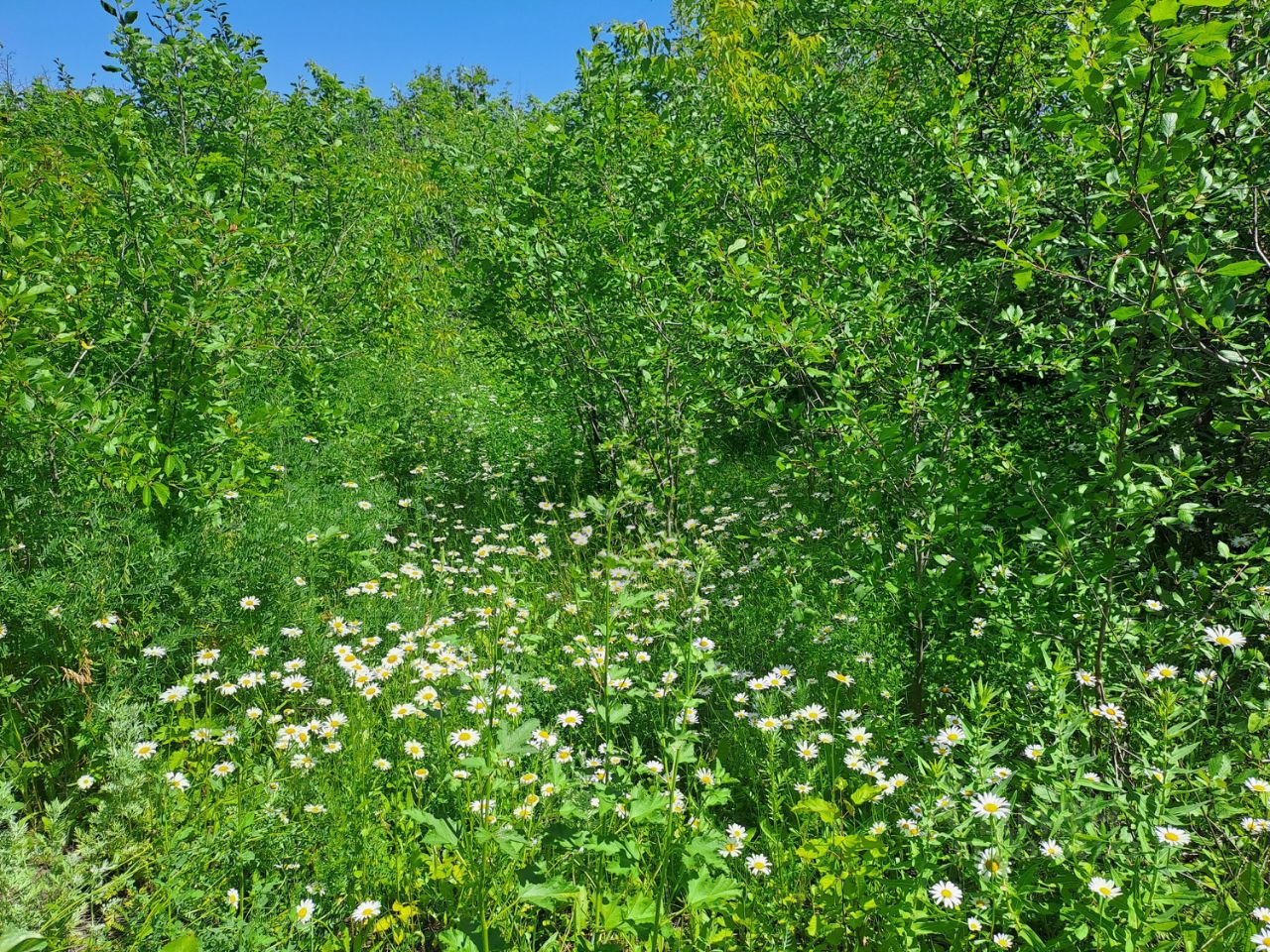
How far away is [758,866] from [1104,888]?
2.82 feet

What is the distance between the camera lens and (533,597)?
399cm

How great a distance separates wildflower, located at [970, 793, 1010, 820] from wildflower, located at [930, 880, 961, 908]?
0.62 ft

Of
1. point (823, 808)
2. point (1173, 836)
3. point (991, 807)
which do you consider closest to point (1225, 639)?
point (1173, 836)

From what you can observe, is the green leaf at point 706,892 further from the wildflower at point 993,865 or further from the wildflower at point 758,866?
the wildflower at point 993,865

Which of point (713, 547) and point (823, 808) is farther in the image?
point (713, 547)

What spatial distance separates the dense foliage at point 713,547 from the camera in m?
1.85

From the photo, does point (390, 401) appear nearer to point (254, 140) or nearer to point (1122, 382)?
point (254, 140)

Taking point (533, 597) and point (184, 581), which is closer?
point (184, 581)

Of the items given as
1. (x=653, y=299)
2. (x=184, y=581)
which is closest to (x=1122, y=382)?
(x=653, y=299)

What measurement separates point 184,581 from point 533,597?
162 centimetres

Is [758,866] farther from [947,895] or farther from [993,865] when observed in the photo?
[993,865]

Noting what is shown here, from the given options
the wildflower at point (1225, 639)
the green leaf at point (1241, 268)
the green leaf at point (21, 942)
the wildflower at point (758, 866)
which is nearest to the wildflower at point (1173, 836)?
the wildflower at point (1225, 639)

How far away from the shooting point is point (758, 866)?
2.10 meters

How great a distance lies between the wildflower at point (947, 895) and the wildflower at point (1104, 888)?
0.30 meters
